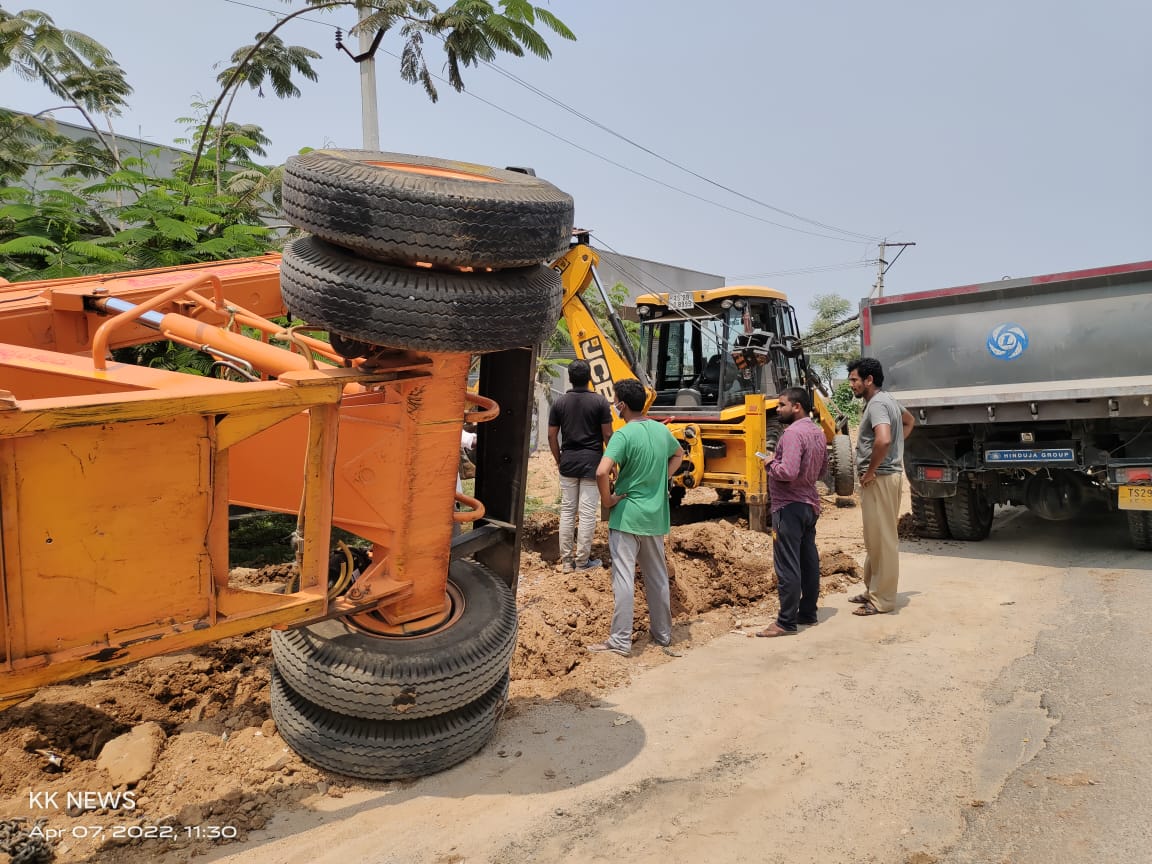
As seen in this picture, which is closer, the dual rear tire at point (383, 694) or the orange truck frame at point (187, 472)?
the orange truck frame at point (187, 472)

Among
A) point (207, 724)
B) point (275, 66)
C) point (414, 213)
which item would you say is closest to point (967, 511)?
point (207, 724)

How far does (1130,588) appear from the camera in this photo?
6.60 meters

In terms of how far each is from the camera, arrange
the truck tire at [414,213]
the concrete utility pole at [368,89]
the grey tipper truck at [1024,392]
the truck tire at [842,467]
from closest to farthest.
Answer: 1. the truck tire at [414,213]
2. the grey tipper truck at [1024,392]
3. the truck tire at [842,467]
4. the concrete utility pole at [368,89]

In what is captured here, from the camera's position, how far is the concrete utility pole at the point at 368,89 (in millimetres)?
13484

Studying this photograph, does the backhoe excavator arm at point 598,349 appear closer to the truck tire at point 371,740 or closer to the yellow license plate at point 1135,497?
the yellow license plate at point 1135,497

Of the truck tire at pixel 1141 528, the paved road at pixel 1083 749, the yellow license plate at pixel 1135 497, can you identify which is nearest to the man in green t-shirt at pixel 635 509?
the paved road at pixel 1083 749

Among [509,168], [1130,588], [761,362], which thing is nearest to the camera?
[509,168]

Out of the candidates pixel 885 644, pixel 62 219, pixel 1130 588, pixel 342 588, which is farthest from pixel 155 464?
Answer: pixel 1130 588

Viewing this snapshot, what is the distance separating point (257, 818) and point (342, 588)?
894 millimetres

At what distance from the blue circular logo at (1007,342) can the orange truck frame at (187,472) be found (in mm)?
6178

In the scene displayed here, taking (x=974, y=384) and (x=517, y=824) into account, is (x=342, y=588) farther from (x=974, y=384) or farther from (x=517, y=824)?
(x=974, y=384)

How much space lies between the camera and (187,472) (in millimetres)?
2695

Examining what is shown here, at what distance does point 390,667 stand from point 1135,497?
718cm

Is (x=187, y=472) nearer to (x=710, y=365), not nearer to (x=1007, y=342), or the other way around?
(x=1007, y=342)
